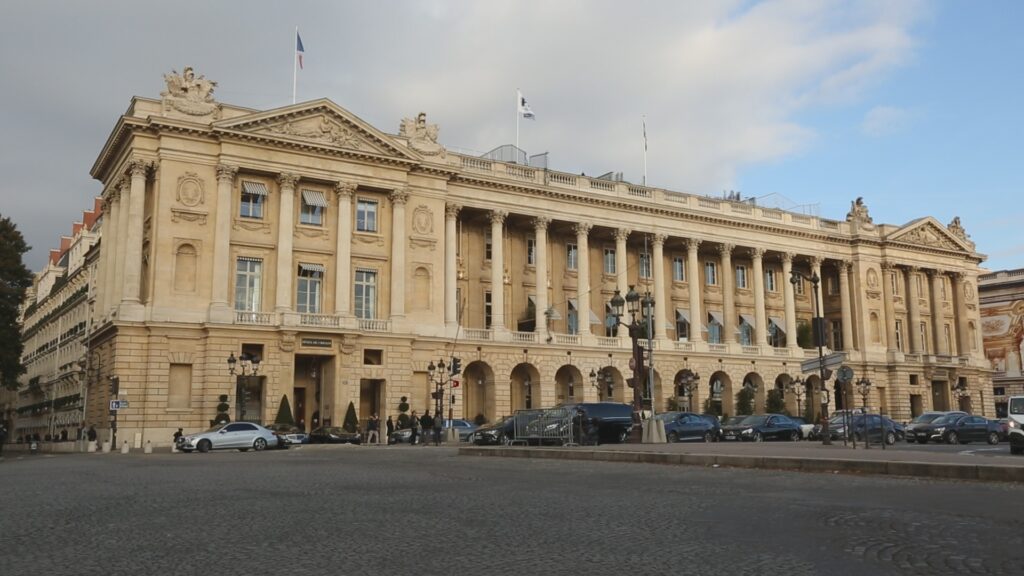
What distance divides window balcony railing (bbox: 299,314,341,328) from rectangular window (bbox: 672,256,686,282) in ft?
96.3

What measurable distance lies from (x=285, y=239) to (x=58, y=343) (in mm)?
42076

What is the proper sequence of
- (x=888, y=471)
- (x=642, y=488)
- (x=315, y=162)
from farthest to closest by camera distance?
(x=315, y=162)
(x=888, y=471)
(x=642, y=488)

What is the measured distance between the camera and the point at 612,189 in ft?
210

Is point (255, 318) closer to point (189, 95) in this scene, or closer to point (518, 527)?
point (189, 95)

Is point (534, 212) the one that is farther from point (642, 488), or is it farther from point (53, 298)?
point (53, 298)

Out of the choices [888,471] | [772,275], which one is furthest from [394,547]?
[772,275]

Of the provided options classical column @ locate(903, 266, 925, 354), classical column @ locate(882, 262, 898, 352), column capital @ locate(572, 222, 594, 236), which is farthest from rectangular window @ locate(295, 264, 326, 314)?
classical column @ locate(903, 266, 925, 354)

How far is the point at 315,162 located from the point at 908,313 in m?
54.5

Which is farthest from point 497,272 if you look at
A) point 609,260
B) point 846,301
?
point 846,301

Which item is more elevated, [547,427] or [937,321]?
[937,321]

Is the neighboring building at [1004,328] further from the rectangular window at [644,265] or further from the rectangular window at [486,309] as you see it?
the rectangular window at [486,309]

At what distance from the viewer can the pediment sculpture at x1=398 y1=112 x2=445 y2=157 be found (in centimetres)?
5519

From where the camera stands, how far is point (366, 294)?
52500 mm

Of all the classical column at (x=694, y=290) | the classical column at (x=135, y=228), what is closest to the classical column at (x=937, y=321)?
the classical column at (x=694, y=290)
